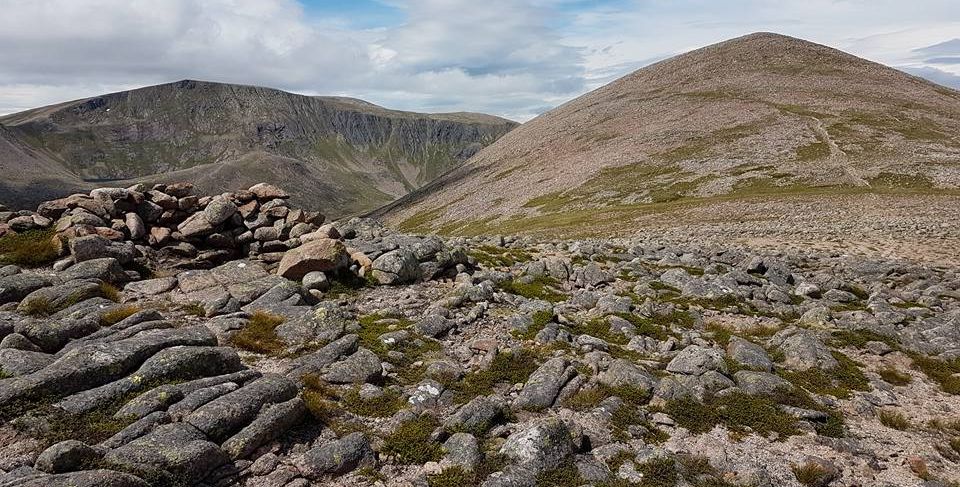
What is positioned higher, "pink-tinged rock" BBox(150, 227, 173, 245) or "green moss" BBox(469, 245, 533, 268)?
"pink-tinged rock" BBox(150, 227, 173, 245)

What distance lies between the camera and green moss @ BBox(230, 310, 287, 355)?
19.1 metres

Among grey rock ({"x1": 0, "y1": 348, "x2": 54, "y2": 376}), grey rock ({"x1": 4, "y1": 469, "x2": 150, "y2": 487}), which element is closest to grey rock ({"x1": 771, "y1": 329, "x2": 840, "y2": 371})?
grey rock ({"x1": 4, "y1": 469, "x2": 150, "y2": 487})

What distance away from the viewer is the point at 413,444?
45.6 feet

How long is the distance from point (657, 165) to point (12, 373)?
113861 mm

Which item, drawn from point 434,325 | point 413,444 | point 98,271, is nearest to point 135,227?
point 98,271

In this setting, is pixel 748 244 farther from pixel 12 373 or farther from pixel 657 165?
pixel 657 165

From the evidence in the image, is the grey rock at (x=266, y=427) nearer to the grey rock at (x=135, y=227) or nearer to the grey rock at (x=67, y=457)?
the grey rock at (x=67, y=457)

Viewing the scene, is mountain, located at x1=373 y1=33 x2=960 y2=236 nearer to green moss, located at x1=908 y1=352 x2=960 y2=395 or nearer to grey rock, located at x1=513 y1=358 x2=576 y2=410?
green moss, located at x1=908 y1=352 x2=960 y2=395

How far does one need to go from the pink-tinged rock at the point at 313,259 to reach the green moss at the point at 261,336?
569cm

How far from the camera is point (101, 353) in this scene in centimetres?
1471

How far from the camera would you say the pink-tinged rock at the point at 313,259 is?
2705 centimetres

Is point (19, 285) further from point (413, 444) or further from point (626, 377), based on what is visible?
point (626, 377)

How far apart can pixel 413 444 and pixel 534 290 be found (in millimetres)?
16086

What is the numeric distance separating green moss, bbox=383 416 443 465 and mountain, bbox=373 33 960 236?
2151 inches
